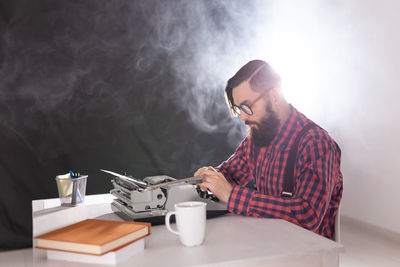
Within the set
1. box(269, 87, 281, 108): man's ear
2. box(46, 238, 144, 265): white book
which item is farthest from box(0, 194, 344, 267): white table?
box(269, 87, 281, 108): man's ear

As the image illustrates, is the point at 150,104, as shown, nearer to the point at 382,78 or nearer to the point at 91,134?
the point at 91,134

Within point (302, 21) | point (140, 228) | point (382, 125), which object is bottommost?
point (140, 228)

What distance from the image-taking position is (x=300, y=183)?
1.47m

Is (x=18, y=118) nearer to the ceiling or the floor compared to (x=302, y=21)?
nearer to the floor

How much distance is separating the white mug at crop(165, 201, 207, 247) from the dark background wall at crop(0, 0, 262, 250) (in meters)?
2.52

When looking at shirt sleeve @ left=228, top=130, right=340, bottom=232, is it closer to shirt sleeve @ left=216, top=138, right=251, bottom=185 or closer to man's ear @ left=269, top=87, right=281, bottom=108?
man's ear @ left=269, top=87, right=281, bottom=108

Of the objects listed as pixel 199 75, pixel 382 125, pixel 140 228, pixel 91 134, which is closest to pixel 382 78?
pixel 382 125

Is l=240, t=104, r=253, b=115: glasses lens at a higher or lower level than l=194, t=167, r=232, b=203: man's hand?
higher

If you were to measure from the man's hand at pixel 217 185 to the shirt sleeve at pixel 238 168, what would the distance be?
48 centimetres

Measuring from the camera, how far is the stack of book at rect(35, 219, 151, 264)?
37.5 inches

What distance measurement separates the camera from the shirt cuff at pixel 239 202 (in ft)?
4.62

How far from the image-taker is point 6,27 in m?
3.19

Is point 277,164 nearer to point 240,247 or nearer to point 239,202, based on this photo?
point 239,202

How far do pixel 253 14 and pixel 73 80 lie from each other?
1910mm
